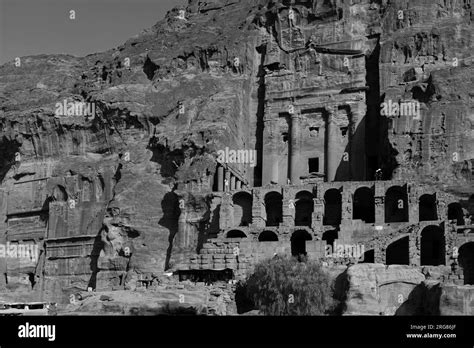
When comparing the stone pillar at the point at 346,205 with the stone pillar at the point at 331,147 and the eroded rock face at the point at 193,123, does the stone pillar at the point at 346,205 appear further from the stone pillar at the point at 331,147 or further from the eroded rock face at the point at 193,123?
the stone pillar at the point at 331,147

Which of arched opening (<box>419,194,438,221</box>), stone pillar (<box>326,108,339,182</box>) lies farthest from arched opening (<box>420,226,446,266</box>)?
stone pillar (<box>326,108,339,182</box>)

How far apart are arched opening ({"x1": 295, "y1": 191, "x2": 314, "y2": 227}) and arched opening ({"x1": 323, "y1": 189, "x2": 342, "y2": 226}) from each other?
1286mm

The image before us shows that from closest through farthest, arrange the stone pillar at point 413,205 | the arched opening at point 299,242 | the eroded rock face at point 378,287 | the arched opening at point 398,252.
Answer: the eroded rock face at point 378,287, the arched opening at point 398,252, the stone pillar at point 413,205, the arched opening at point 299,242

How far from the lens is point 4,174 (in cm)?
9200

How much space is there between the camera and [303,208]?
72.6 metres

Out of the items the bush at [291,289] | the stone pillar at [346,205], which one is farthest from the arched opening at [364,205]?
the bush at [291,289]

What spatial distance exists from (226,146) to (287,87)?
501 inches

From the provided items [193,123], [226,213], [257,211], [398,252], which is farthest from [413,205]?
[193,123]

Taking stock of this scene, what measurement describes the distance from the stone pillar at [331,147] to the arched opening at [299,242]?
12.5 m

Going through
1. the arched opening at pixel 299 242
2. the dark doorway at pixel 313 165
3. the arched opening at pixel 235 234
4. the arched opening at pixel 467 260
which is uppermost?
the dark doorway at pixel 313 165

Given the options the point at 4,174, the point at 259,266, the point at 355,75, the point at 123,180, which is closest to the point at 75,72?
the point at 4,174

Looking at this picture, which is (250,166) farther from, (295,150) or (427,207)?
(427,207)

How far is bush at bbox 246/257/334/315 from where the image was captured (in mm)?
50781

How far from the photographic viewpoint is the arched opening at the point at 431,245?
2405 inches
